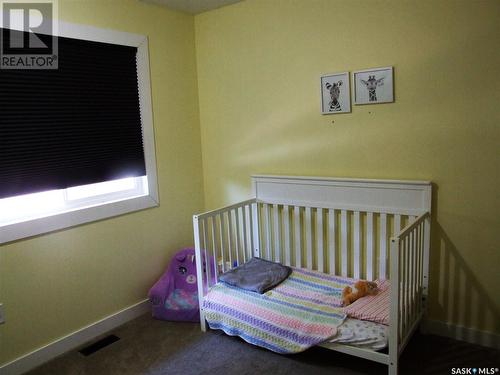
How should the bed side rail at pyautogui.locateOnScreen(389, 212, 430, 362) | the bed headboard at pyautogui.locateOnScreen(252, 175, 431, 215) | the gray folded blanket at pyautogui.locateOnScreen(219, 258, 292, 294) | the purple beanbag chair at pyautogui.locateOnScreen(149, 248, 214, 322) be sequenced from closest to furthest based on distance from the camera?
the bed side rail at pyautogui.locateOnScreen(389, 212, 430, 362), the bed headboard at pyautogui.locateOnScreen(252, 175, 431, 215), the gray folded blanket at pyautogui.locateOnScreen(219, 258, 292, 294), the purple beanbag chair at pyautogui.locateOnScreen(149, 248, 214, 322)

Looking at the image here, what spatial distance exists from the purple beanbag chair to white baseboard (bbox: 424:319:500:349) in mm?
1480

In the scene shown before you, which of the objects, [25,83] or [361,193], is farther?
[361,193]

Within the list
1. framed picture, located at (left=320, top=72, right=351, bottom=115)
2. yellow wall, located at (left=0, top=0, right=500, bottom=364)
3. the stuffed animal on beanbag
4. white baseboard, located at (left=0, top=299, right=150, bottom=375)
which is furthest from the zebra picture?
white baseboard, located at (left=0, top=299, right=150, bottom=375)

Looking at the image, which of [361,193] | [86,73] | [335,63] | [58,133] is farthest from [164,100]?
[361,193]

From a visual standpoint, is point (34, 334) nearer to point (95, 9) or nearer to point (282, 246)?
point (282, 246)

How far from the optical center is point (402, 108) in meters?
2.46

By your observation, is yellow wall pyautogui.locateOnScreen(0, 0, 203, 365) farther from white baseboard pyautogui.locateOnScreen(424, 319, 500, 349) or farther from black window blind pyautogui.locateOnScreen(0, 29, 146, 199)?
white baseboard pyautogui.locateOnScreen(424, 319, 500, 349)

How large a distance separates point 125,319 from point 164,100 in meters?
1.65

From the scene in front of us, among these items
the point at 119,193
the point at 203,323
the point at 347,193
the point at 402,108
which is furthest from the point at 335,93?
the point at 203,323

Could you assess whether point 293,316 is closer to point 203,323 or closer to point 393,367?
point 393,367

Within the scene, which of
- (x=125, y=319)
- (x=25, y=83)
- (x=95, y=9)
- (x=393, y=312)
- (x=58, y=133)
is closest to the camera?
(x=393, y=312)

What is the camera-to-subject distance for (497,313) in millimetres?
2332

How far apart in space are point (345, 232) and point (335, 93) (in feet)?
3.07

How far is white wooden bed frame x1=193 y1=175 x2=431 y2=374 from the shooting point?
7.00ft
